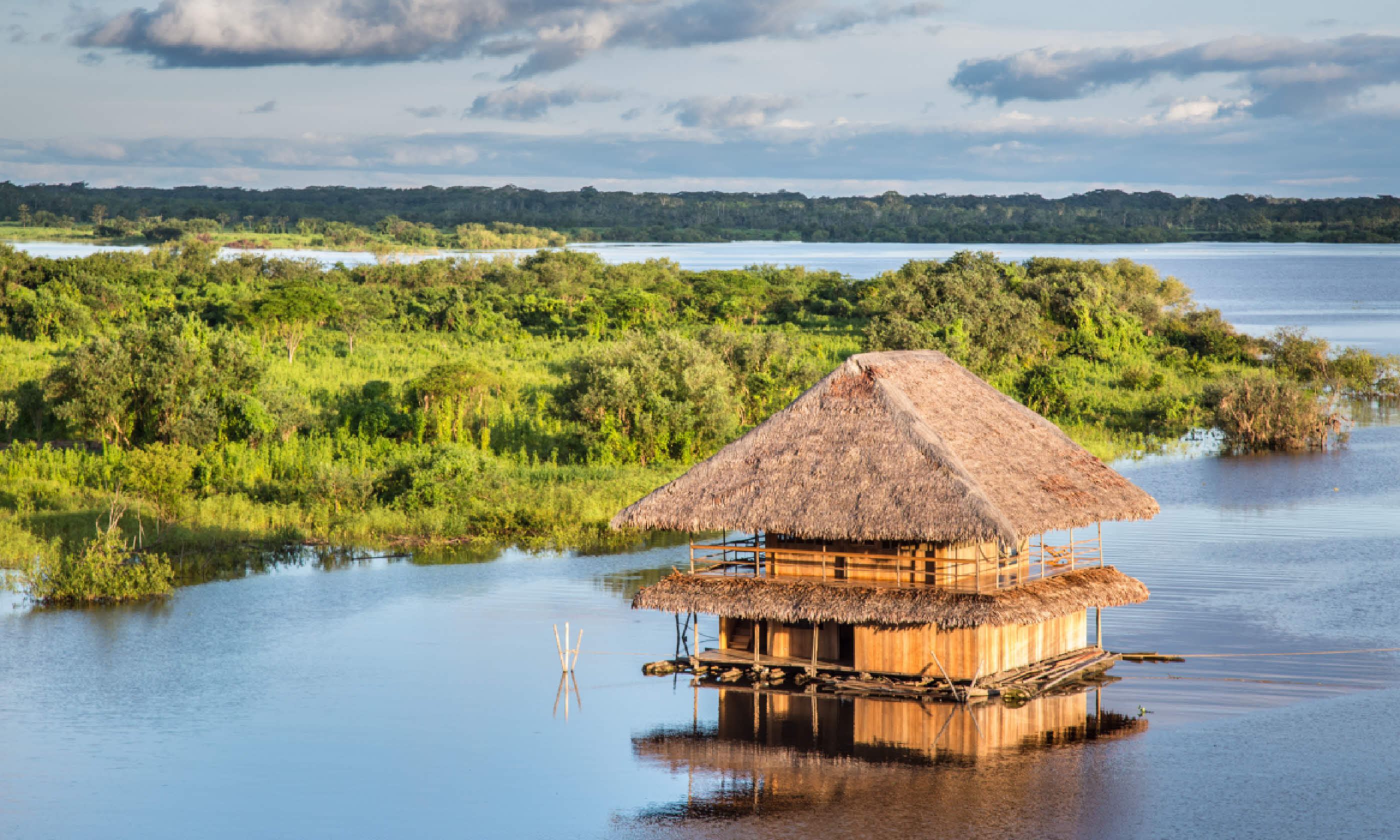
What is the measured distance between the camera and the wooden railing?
20.1 meters

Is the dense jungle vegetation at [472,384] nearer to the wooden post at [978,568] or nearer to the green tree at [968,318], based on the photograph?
the green tree at [968,318]

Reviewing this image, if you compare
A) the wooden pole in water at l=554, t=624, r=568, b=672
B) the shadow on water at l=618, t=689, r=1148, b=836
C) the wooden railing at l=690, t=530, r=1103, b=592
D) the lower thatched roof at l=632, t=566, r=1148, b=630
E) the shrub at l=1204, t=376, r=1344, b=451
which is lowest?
the shadow on water at l=618, t=689, r=1148, b=836

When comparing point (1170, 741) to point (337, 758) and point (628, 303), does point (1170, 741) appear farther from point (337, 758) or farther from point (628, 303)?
point (628, 303)

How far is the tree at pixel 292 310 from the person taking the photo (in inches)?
2247

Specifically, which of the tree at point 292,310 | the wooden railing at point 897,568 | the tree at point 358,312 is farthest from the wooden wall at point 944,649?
the tree at point 358,312

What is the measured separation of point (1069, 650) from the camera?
22.4 meters

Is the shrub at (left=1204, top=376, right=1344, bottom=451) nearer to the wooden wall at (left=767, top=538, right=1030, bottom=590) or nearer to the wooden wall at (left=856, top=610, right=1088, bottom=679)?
the wooden wall at (left=767, top=538, right=1030, bottom=590)

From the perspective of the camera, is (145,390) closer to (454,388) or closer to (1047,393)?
(454,388)

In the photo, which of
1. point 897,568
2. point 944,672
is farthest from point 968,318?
Answer: point 944,672

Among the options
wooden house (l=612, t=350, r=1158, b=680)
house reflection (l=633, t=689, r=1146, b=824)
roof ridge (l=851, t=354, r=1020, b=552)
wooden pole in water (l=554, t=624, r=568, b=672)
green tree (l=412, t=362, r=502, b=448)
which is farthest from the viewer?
green tree (l=412, t=362, r=502, b=448)

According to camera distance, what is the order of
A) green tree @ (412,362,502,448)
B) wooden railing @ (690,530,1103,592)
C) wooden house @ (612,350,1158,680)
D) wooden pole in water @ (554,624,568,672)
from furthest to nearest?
green tree @ (412,362,502,448) → wooden pole in water @ (554,624,568,672) → wooden railing @ (690,530,1103,592) → wooden house @ (612,350,1158,680)

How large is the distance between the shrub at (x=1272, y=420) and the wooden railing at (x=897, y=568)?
91.6 feet

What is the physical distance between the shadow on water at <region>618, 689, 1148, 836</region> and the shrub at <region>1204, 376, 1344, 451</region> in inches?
1150

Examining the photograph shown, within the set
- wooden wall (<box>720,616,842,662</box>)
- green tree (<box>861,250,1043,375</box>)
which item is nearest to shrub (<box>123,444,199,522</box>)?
wooden wall (<box>720,616,842,662</box>)
